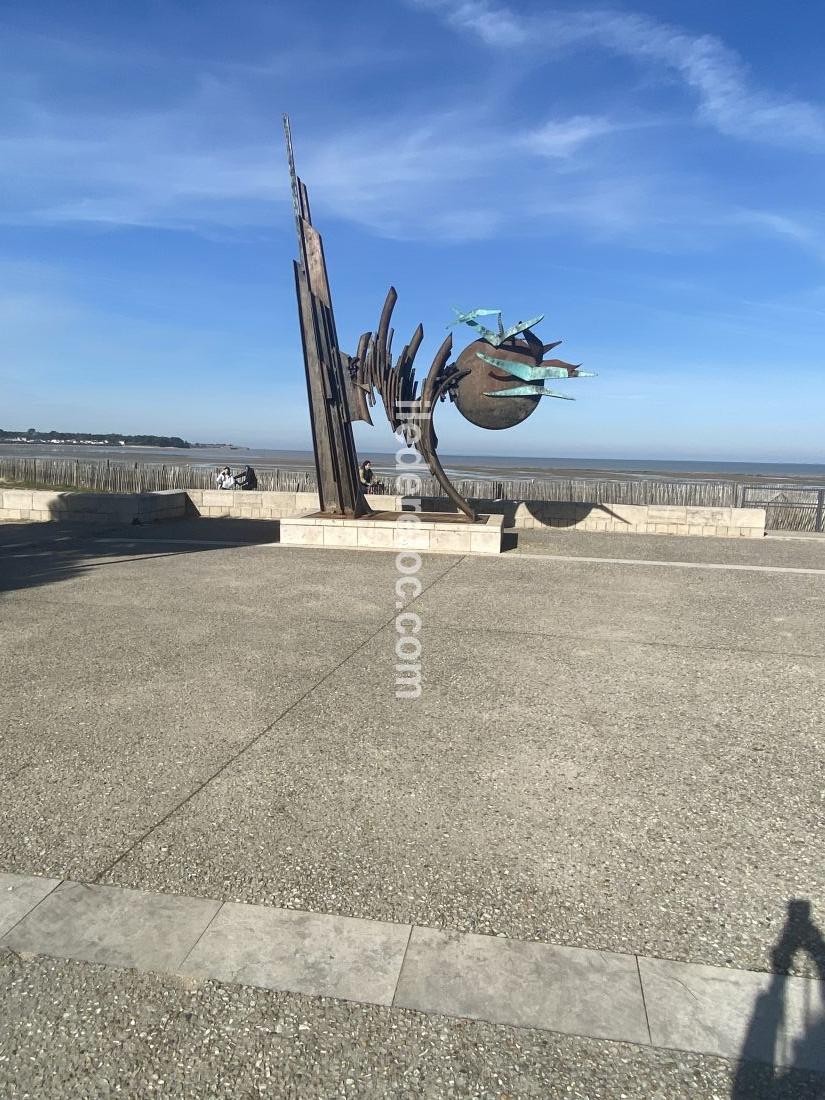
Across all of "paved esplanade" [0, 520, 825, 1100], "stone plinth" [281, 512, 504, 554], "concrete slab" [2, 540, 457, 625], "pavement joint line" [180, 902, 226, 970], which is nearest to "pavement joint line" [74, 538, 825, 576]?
"stone plinth" [281, 512, 504, 554]

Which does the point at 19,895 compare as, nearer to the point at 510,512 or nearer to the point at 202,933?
the point at 202,933

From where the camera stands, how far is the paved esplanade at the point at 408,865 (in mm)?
2451

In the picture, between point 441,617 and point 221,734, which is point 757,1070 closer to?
point 221,734

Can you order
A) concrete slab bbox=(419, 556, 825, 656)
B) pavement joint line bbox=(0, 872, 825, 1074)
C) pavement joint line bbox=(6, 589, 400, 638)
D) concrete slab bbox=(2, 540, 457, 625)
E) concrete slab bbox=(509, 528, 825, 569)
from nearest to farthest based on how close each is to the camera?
1. pavement joint line bbox=(0, 872, 825, 1074)
2. concrete slab bbox=(419, 556, 825, 656)
3. pavement joint line bbox=(6, 589, 400, 638)
4. concrete slab bbox=(2, 540, 457, 625)
5. concrete slab bbox=(509, 528, 825, 569)

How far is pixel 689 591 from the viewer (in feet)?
34.9

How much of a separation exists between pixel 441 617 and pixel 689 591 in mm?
4268

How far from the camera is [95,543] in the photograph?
47.8ft

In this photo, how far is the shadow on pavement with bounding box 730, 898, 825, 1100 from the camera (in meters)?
2.31

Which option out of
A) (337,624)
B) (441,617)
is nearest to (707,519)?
(441,617)

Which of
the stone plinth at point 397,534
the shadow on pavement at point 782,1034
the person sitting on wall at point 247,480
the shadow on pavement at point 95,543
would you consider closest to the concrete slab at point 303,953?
the shadow on pavement at point 782,1034

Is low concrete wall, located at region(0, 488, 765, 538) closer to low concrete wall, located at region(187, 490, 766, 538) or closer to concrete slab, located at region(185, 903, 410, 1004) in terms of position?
low concrete wall, located at region(187, 490, 766, 538)

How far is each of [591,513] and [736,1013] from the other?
1645cm

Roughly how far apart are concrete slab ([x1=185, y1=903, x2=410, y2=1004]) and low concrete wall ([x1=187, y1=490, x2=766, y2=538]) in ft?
49.2

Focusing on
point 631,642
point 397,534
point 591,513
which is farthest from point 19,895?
point 591,513
